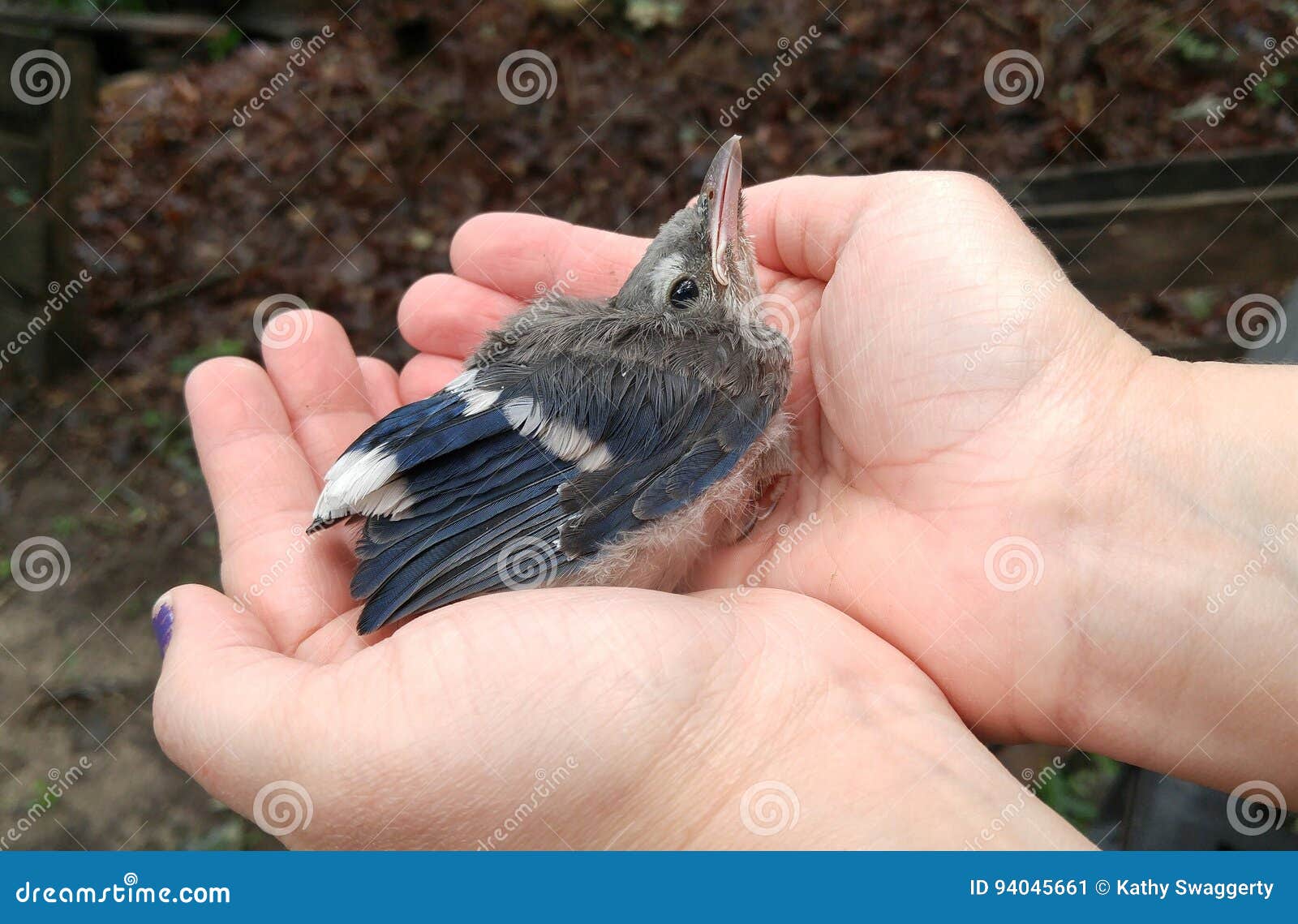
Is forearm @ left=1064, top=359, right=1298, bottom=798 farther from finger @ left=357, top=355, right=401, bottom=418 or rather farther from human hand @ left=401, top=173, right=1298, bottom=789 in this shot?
finger @ left=357, top=355, right=401, bottom=418

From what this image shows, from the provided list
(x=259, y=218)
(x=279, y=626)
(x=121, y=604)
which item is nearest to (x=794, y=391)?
(x=279, y=626)

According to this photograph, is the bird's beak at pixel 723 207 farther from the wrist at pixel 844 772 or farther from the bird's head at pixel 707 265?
the wrist at pixel 844 772

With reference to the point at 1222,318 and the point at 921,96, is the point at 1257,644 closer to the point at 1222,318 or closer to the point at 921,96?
the point at 1222,318

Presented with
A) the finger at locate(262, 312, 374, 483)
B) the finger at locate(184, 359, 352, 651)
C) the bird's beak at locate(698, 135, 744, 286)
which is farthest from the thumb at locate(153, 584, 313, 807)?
the bird's beak at locate(698, 135, 744, 286)

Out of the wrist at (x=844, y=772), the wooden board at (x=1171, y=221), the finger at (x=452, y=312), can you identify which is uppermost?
the wooden board at (x=1171, y=221)

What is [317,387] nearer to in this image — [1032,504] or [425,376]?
[425,376]

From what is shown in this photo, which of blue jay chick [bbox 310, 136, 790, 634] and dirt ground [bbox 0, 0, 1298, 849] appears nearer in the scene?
blue jay chick [bbox 310, 136, 790, 634]

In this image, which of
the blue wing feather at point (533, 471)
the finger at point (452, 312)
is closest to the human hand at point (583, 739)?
the blue wing feather at point (533, 471)
